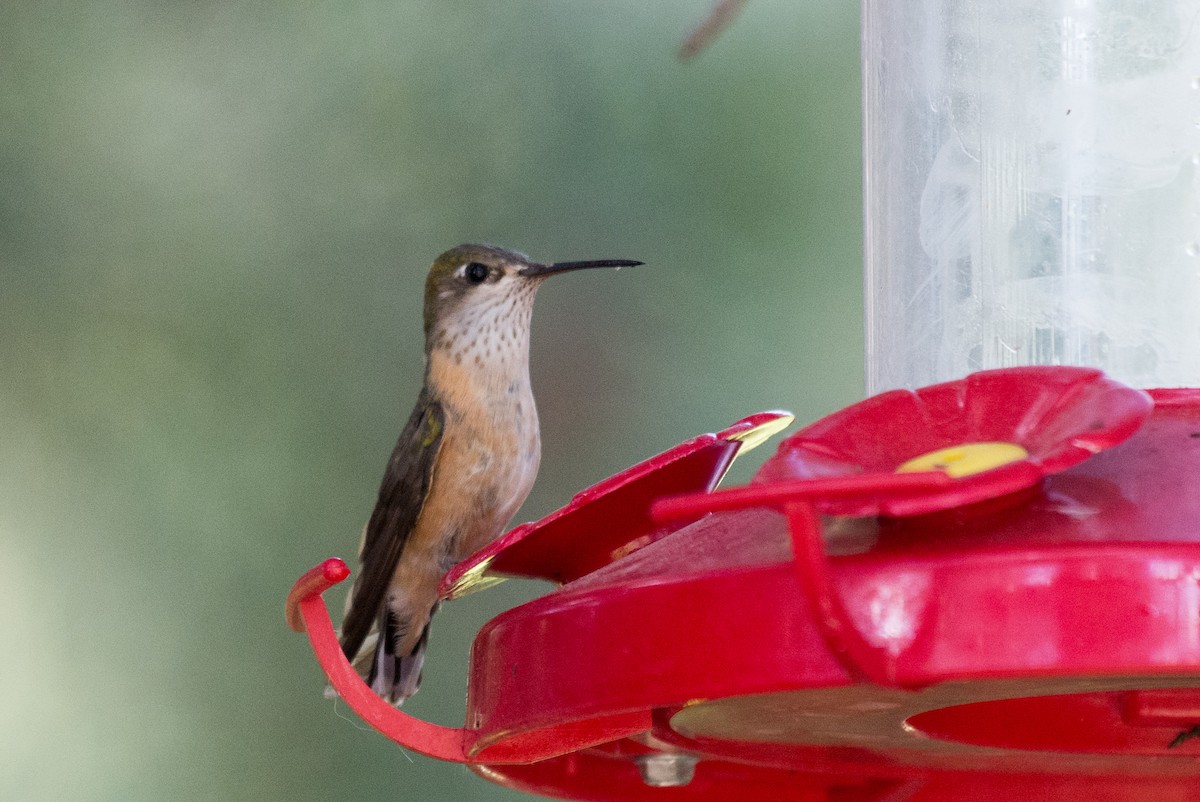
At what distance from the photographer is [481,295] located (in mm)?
4223

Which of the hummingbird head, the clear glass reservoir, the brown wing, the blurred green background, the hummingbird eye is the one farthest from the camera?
the blurred green background

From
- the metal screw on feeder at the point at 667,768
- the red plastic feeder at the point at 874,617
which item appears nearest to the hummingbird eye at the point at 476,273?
the red plastic feeder at the point at 874,617

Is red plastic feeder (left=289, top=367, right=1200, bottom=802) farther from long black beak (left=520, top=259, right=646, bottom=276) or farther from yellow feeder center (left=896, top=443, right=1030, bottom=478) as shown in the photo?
long black beak (left=520, top=259, right=646, bottom=276)

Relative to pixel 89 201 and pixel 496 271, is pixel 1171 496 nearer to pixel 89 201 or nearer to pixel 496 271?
pixel 496 271

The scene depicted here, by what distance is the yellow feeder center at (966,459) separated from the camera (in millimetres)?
1243

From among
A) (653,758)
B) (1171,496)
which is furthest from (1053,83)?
(653,758)

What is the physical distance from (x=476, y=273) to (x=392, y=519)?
744 millimetres

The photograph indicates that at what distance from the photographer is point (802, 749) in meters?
1.73

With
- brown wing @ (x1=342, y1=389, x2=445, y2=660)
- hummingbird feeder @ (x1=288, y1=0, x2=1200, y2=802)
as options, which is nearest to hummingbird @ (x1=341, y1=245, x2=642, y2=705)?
brown wing @ (x1=342, y1=389, x2=445, y2=660)

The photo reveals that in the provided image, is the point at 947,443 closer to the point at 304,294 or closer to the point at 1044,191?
the point at 1044,191

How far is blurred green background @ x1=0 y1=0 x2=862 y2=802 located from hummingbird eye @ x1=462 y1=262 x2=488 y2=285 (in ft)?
5.17

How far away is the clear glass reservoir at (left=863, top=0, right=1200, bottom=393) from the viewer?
1.71m

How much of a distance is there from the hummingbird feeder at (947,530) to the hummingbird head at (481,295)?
2041 mm

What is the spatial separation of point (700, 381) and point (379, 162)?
1493 millimetres
